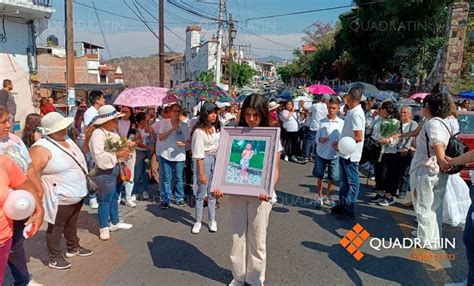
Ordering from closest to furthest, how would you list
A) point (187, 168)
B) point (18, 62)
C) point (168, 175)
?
point (168, 175), point (187, 168), point (18, 62)

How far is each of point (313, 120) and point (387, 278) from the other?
6.31m

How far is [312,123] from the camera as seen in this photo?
32.0 feet

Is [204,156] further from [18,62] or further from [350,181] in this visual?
[18,62]

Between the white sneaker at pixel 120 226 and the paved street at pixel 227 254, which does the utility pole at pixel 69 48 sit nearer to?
the paved street at pixel 227 254

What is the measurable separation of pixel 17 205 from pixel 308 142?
27.7 feet

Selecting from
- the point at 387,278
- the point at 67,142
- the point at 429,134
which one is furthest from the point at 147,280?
the point at 429,134

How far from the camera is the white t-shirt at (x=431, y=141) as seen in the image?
13.0 feet

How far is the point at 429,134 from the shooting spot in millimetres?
4047

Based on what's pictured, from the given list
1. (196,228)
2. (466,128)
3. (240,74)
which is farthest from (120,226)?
(240,74)

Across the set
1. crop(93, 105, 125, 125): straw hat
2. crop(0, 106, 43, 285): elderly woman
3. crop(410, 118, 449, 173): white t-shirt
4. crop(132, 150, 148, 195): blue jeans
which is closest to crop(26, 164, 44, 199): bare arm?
crop(0, 106, 43, 285): elderly woman

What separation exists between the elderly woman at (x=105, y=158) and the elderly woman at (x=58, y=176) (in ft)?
1.65

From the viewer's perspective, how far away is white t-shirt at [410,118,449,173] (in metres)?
3.97

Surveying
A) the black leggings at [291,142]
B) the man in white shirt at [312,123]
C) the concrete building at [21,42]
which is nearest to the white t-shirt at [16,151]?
the man in white shirt at [312,123]

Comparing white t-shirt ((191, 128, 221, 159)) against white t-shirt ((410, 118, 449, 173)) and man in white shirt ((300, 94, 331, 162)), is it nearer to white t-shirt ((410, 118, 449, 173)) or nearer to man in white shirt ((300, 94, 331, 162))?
white t-shirt ((410, 118, 449, 173))
